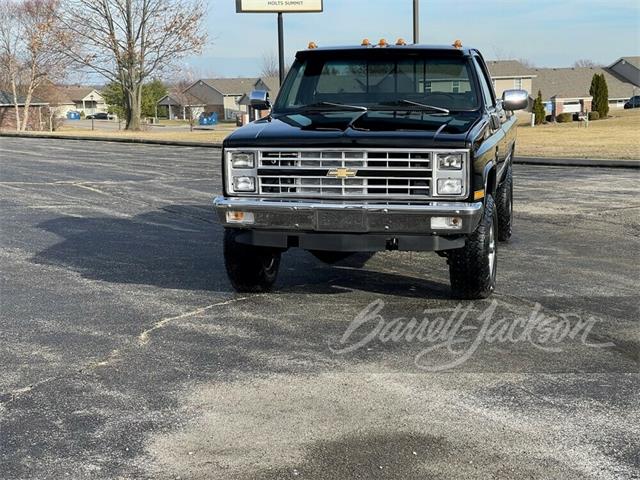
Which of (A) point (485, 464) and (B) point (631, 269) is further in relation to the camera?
(B) point (631, 269)

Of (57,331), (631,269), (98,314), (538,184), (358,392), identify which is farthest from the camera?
(538,184)

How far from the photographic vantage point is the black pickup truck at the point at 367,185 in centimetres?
629

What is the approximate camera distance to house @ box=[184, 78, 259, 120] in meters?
115

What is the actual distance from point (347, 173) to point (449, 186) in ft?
2.53

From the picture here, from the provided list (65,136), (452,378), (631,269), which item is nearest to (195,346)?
(452,378)

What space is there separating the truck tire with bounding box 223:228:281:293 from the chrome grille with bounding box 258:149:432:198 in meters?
0.61

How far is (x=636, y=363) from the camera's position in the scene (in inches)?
209

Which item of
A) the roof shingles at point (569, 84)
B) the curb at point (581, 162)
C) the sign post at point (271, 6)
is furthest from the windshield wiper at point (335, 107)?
the roof shingles at point (569, 84)

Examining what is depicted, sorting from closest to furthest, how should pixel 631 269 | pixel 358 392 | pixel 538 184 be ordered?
pixel 358 392 → pixel 631 269 → pixel 538 184

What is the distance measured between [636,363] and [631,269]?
307 centimetres

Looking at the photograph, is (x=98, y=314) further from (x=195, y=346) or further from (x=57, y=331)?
(x=195, y=346)

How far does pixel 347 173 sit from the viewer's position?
6445mm

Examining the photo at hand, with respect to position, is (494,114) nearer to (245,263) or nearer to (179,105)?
(245,263)

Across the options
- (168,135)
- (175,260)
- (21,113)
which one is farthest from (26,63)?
(175,260)
